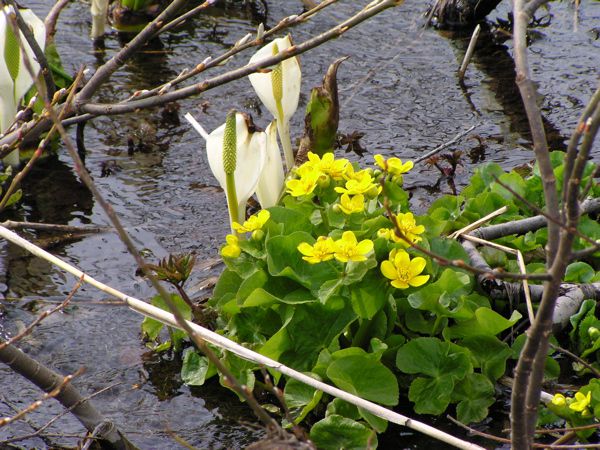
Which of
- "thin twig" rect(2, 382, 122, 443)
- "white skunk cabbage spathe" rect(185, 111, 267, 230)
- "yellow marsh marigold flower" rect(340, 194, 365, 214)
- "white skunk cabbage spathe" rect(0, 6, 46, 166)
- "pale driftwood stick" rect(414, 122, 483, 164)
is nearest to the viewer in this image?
"thin twig" rect(2, 382, 122, 443)

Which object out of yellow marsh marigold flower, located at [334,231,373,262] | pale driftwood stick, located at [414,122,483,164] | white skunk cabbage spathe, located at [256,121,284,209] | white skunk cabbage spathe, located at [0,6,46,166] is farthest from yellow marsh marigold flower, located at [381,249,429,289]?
white skunk cabbage spathe, located at [0,6,46,166]

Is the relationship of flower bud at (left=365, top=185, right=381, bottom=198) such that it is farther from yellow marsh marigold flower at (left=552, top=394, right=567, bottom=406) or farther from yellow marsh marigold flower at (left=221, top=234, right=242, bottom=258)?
yellow marsh marigold flower at (left=552, top=394, right=567, bottom=406)

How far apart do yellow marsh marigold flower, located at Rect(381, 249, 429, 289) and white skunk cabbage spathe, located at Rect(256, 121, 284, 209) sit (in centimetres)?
67

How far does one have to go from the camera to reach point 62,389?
187 centimetres

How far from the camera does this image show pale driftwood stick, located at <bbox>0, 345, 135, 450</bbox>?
1.77 metres

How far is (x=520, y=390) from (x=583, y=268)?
1.18m

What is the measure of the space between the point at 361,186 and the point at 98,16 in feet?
9.11

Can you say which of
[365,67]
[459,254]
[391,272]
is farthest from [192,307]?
[365,67]

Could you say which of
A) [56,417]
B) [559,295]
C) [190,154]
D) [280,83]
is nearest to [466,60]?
[190,154]

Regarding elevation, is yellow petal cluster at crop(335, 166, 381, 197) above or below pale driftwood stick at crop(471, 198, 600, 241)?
above

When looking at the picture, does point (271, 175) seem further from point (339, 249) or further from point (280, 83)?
point (339, 249)

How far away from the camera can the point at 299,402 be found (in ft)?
6.91

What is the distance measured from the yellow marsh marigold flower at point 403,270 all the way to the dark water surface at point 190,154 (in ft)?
1.28

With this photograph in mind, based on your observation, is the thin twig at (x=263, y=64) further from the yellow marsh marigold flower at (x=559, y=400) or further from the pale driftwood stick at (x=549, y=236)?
the yellow marsh marigold flower at (x=559, y=400)
